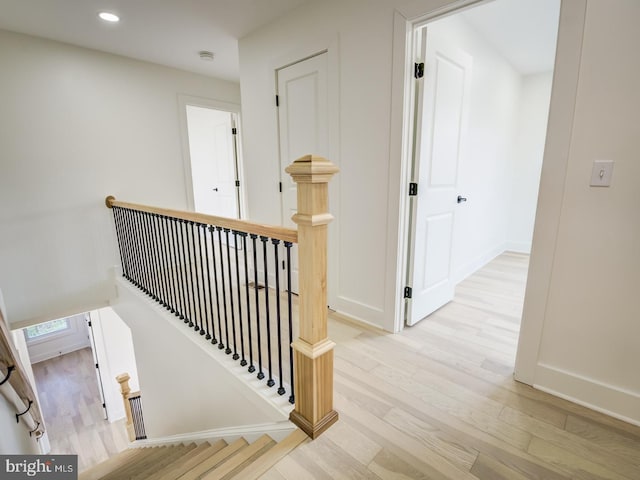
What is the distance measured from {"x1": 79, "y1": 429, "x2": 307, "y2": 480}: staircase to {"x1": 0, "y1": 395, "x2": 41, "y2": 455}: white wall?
630mm

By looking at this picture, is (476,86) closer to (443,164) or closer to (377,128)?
(443,164)

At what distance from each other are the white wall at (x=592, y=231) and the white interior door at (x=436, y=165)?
710 millimetres

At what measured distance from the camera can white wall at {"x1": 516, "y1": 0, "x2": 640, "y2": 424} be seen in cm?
119

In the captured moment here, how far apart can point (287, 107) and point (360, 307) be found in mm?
1745

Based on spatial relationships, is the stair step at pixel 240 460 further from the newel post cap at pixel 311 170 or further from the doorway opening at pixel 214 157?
the doorway opening at pixel 214 157

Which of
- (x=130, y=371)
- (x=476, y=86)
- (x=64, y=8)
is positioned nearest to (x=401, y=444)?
(x=476, y=86)

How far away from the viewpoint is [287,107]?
2518mm

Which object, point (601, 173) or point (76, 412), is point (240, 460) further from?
point (76, 412)

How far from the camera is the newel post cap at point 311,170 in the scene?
42.8 inches

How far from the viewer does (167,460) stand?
209 cm

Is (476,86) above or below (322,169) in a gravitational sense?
above

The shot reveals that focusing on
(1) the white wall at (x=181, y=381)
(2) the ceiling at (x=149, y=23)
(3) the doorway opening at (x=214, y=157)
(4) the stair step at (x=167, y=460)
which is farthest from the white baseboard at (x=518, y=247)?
(4) the stair step at (x=167, y=460)

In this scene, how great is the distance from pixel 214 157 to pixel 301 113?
2788 mm

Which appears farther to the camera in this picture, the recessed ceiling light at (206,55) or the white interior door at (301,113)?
the recessed ceiling light at (206,55)
